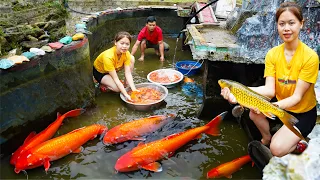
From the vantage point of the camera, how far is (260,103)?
320 cm

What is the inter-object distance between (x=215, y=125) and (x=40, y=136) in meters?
2.65

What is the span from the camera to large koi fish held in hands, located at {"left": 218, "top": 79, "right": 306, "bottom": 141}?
3.06 meters

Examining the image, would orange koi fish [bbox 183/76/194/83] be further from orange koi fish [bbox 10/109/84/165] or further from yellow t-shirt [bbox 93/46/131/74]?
orange koi fish [bbox 10/109/84/165]

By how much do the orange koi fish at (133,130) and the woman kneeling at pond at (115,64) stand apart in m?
0.97

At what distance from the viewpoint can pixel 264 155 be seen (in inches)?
143

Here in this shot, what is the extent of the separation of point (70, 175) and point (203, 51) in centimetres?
267

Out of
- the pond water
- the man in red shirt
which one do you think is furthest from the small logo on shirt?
the man in red shirt

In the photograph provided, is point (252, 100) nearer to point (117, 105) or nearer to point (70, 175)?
point (70, 175)

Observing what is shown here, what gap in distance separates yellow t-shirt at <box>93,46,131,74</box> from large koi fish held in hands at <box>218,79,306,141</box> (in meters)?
2.74

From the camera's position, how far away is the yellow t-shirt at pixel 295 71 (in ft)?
11.1

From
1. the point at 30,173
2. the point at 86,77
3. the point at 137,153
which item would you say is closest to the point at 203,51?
the point at 137,153

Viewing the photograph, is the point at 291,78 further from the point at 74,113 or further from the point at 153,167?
the point at 74,113

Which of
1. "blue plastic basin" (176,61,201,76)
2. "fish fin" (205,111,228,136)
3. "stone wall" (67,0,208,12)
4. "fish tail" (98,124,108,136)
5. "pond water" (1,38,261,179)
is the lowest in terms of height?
"pond water" (1,38,261,179)

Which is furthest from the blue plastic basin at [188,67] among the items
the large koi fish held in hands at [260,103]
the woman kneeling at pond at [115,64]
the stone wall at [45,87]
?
the large koi fish held in hands at [260,103]
